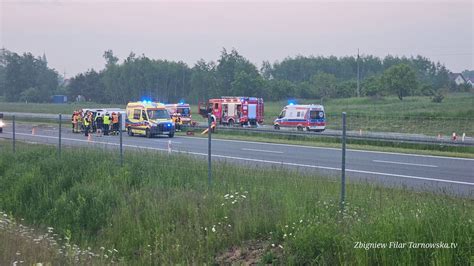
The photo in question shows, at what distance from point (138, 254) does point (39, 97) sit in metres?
94.7

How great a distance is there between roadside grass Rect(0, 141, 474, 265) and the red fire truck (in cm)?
3017

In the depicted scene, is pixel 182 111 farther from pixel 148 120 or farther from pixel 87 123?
pixel 87 123

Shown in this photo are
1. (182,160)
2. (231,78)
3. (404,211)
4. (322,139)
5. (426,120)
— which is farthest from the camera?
(231,78)

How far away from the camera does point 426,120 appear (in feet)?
108

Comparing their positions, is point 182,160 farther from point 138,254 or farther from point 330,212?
point 330,212

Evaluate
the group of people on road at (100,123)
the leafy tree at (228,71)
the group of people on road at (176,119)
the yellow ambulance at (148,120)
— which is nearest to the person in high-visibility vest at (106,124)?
the group of people on road at (100,123)

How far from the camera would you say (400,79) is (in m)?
75.0

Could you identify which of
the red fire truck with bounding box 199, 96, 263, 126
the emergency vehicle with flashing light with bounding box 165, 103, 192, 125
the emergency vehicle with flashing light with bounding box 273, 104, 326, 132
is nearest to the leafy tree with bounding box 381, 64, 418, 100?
the red fire truck with bounding box 199, 96, 263, 126

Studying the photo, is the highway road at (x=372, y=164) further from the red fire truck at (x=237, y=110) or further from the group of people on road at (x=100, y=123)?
the red fire truck at (x=237, y=110)

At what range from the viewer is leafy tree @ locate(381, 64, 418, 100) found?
7488 centimetres

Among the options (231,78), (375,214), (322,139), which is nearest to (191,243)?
(375,214)

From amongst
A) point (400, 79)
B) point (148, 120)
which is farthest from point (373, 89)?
point (148, 120)

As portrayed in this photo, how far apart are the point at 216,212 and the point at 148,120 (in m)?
28.3

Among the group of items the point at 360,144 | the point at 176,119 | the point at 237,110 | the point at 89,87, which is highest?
the point at 89,87
